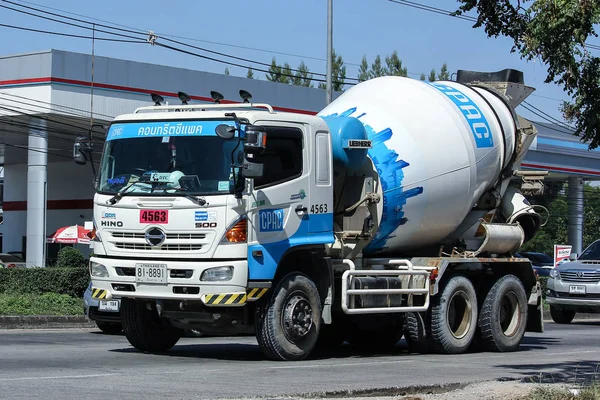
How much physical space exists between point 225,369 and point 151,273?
153 centimetres

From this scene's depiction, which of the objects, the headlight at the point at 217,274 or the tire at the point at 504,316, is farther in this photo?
the tire at the point at 504,316

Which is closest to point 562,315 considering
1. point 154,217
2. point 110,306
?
point 110,306

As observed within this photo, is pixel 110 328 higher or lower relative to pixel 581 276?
lower

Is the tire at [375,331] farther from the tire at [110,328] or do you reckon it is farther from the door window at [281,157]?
the tire at [110,328]

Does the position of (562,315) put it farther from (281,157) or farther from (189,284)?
(189,284)

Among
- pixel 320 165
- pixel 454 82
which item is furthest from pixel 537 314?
pixel 320 165

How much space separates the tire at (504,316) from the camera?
50.2 feet

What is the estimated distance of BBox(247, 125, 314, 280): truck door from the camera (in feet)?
39.6

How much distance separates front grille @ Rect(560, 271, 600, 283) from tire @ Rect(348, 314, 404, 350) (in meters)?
8.83

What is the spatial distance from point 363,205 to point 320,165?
122 cm

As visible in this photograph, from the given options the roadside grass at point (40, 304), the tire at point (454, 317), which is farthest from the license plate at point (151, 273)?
the roadside grass at point (40, 304)

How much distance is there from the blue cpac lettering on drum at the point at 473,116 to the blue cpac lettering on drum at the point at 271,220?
4.33m

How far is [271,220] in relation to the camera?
12297 millimetres

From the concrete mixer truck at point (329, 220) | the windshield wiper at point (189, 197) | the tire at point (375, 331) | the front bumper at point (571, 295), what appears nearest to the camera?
the windshield wiper at point (189, 197)
